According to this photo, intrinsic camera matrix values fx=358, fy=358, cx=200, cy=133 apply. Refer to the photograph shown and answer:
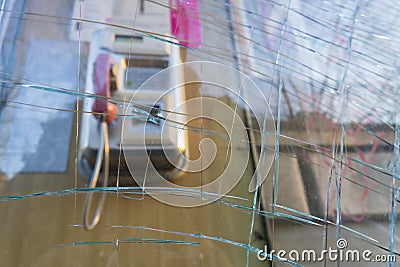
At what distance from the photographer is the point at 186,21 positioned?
2.21 feet

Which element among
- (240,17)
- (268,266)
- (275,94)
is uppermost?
(240,17)

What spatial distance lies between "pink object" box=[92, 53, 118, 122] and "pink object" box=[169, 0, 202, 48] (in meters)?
0.14

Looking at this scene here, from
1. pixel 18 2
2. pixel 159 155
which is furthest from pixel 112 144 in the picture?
pixel 18 2

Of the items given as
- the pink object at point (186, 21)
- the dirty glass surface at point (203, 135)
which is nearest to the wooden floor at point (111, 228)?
the dirty glass surface at point (203, 135)

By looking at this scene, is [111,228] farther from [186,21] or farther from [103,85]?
[186,21]

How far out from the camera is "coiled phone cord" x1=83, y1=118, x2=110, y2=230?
52 cm

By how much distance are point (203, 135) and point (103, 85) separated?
20cm

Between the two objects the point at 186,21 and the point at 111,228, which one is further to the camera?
the point at 186,21

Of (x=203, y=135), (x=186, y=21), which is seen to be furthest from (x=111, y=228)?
(x=186, y=21)

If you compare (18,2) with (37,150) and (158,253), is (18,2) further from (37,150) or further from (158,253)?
(158,253)

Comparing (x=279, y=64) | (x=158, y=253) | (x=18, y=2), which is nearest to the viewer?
(x=158, y=253)

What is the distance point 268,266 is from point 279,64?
1.08 feet

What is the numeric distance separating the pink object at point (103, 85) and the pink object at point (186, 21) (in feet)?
0.45

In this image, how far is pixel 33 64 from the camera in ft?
2.20
